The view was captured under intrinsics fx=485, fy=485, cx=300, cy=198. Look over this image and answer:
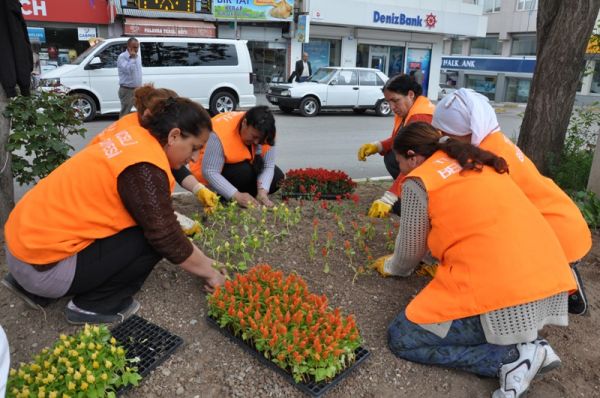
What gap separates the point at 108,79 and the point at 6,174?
8.17 meters

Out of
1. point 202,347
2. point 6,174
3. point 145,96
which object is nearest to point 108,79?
point 6,174

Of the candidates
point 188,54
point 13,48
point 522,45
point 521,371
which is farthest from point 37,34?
point 522,45

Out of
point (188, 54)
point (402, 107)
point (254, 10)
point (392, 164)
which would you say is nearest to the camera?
point (402, 107)

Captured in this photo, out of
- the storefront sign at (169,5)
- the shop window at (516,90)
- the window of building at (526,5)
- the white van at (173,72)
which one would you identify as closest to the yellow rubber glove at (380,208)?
the white van at (173,72)

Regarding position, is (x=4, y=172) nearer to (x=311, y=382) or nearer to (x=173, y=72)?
(x=311, y=382)

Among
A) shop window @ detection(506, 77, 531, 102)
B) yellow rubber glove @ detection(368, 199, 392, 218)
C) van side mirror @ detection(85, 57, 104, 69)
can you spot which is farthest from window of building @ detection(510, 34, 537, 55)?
yellow rubber glove @ detection(368, 199, 392, 218)

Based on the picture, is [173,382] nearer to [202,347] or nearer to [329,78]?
[202,347]

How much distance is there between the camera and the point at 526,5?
31484 millimetres

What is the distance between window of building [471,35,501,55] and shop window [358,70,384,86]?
23.4 m

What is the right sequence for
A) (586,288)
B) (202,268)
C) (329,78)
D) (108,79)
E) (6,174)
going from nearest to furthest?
1. (202,268)
2. (586,288)
3. (6,174)
4. (108,79)
5. (329,78)

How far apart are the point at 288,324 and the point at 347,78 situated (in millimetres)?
13193

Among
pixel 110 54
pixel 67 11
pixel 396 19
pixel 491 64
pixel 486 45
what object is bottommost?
pixel 110 54

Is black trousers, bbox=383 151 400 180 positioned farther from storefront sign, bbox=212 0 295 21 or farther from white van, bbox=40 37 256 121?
storefront sign, bbox=212 0 295 21

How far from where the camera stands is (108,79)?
36.6ft
